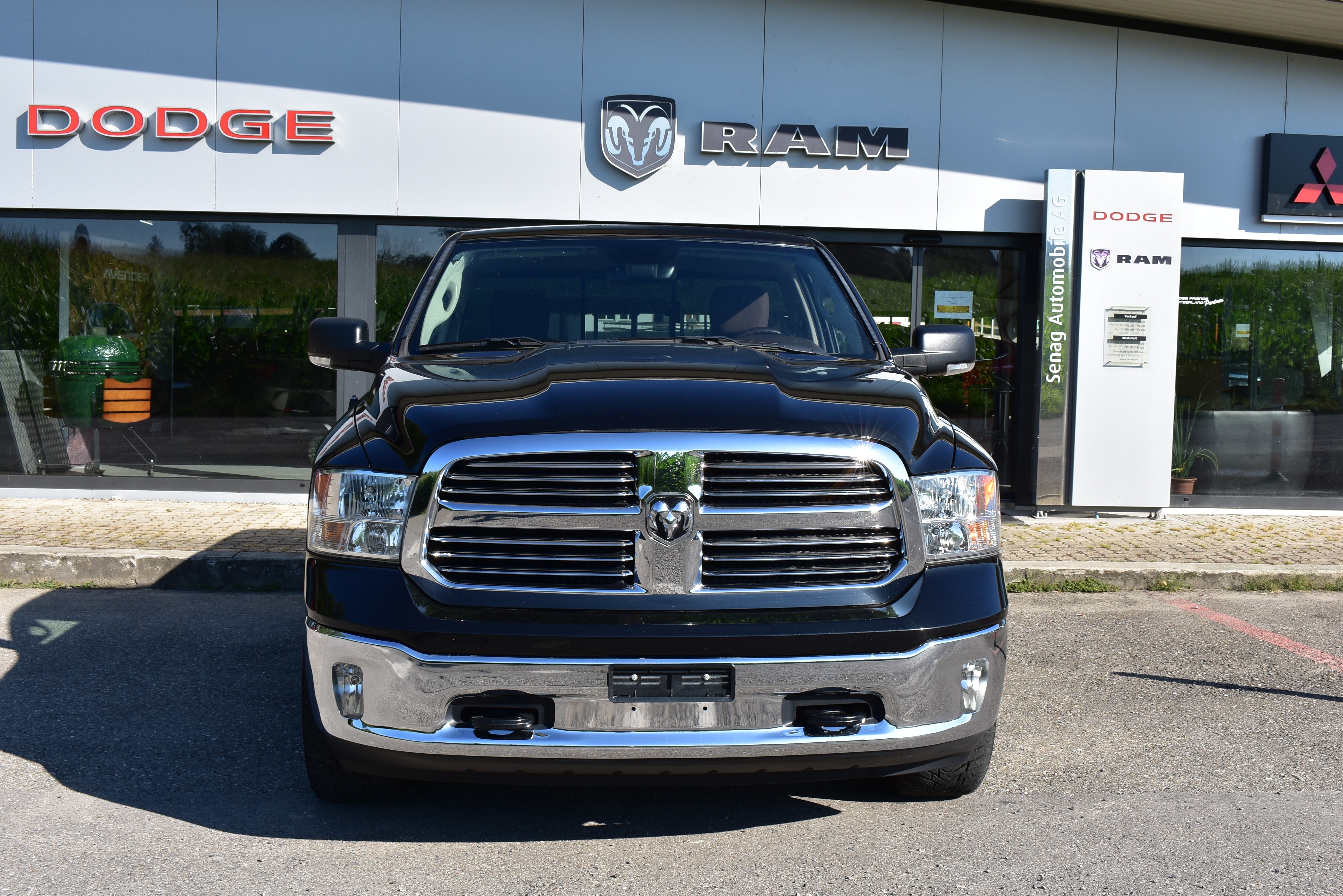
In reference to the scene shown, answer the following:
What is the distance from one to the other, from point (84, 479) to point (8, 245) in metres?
2.32

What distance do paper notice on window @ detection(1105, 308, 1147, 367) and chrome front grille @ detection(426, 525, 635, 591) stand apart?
805 cm

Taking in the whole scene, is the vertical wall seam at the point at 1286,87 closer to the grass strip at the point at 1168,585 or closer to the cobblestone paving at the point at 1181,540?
the cobblestone paving at the point at 1181,540

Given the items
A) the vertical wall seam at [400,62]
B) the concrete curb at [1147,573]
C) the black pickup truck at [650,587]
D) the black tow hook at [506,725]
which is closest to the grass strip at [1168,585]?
the concrete curb at [1147,573]

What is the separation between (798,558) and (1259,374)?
973 cm

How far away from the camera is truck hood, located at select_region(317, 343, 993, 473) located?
3023 millimetres

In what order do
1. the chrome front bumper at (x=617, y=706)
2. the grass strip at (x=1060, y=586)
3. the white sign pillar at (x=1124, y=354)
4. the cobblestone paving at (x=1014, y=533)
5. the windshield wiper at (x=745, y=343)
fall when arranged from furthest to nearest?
the white sign pillar at (x=1124, y=354) → the cobblestone paving at (x=1014, y=533) → the grass strip at (x=1060, y=586) → the windshield wiper at (x=745, y=343) → the chrome front bumper at (x=617, y=706)

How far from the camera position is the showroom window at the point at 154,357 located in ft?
34.5

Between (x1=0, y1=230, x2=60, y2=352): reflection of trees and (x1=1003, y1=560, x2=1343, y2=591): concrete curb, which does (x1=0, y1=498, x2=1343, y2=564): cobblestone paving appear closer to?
(x1=1003, y1=560, x2=1343, y2=591): concrete curb

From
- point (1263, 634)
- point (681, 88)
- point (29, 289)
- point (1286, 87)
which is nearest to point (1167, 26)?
point (1286, 87)

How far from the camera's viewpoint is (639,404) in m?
3.07

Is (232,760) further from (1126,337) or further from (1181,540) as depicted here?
(1126,337)

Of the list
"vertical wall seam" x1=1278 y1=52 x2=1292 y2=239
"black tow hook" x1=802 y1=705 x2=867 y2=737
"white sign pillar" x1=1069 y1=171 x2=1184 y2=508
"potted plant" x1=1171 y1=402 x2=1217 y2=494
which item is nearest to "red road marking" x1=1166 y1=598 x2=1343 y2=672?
"white sign pillar" x1=1069 y1=171 x2=1184 y2=508

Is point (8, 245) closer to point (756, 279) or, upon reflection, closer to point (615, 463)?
point (756, 279)

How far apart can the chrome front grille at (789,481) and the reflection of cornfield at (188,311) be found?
27.3 ft
